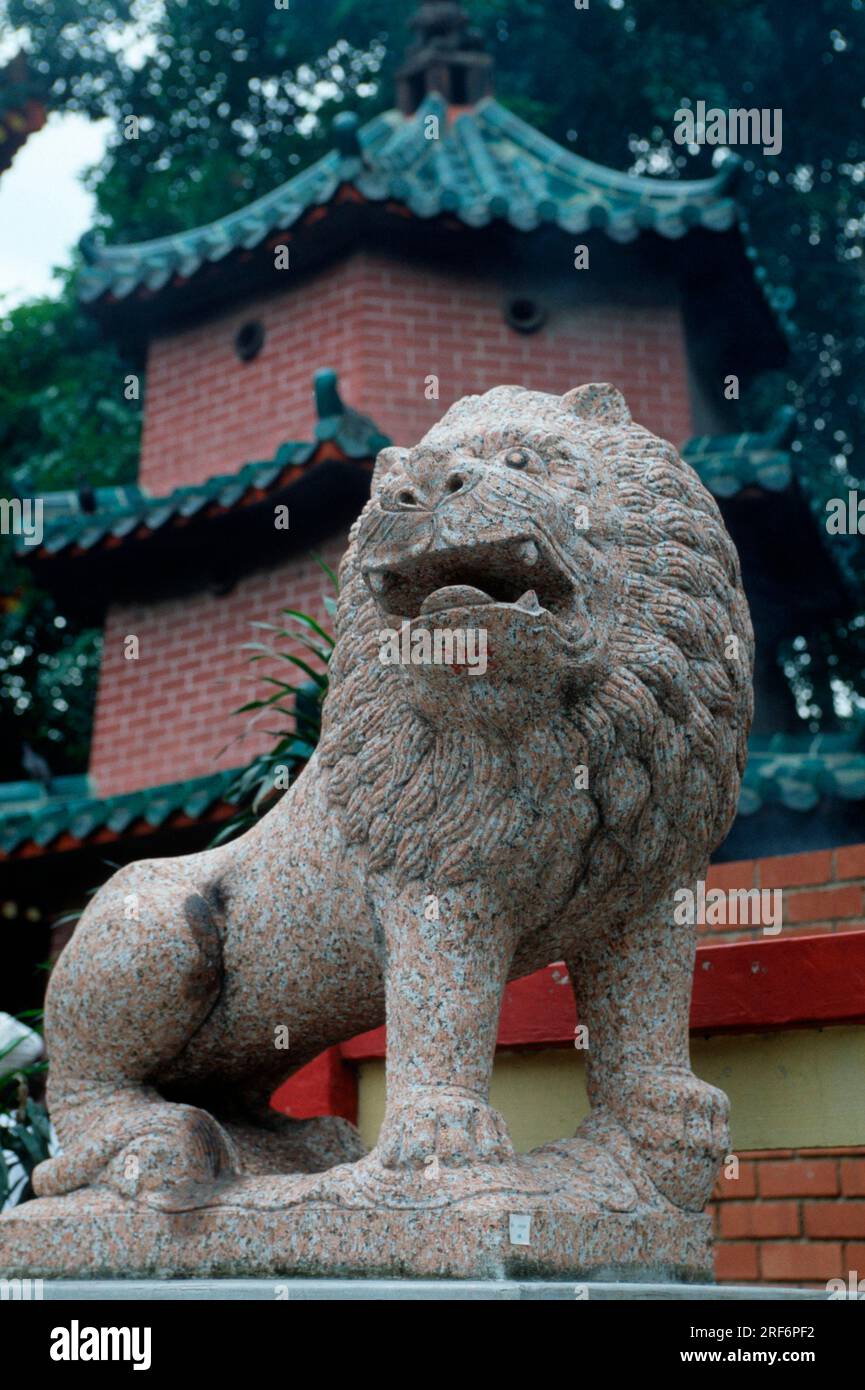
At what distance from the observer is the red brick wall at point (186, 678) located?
7980mm

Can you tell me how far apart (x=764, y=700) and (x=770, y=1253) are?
16.4ft

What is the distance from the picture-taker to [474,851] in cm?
262

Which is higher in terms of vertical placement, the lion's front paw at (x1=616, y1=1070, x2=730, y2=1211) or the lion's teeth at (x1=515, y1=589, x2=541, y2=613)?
the lion's teeth at (x1=515, y1=589, x2=541, y2=613)

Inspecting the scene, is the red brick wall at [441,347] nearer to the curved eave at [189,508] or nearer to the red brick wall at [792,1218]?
the curved eave at [189,508]

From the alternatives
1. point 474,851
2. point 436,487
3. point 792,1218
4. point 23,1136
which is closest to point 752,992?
point 792,1218

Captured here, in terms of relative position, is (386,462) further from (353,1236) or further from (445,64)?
(445,64)

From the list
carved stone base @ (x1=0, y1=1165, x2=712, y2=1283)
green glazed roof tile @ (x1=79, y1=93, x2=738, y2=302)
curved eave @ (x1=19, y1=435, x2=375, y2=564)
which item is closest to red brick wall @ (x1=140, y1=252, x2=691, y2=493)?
green glazed roof tile @ (x1=79, y1=93, x2=738, y2=302)

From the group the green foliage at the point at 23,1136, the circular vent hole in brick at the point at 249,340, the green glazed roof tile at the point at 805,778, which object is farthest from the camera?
the circular vent hole in brick at the point at 249,340

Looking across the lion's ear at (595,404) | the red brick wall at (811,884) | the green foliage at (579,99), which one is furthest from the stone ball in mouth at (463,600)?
the green foliage at (579,99)

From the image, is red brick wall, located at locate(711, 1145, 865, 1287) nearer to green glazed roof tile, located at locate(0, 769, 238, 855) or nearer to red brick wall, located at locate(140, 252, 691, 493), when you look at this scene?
green glazed roof tile, located at locate(0, 769, 238, 855)

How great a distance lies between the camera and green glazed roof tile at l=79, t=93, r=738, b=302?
7844 mm

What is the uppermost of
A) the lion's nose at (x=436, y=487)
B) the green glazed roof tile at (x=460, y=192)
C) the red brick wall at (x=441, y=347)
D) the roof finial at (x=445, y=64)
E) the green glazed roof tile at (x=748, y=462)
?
the roof finial at (x=445, y=64)

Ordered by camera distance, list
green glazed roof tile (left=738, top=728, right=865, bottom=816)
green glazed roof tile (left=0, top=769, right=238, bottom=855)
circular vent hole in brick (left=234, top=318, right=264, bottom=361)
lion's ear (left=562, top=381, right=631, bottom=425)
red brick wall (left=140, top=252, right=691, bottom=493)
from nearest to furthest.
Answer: lion's ear (left=562, top=381, right=631, bottom=425)
green glazed roof tile (left=738, top=728, right=865, bottom=816)
green glazed roof tile (left=0, top=769, right=238, bottom=855)
red brick wall (left=140, top=252, right=691, bottom=493)
circular vent hole in brick (left=234, top=318, right=264, bottom=361)

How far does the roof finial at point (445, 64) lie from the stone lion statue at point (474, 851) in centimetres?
766
